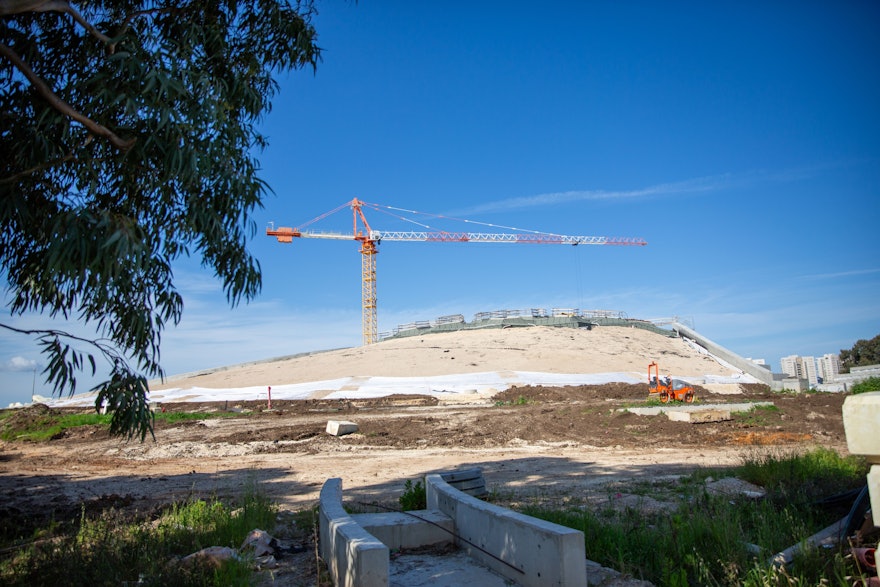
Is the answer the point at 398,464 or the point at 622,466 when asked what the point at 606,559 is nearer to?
the point at 622,466

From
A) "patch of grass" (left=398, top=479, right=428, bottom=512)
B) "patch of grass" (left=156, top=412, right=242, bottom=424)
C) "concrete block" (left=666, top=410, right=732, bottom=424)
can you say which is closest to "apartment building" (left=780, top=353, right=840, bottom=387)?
"concrete block" (left=666, top=410, right=732, bottom=424)

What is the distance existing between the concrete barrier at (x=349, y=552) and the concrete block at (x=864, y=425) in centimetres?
309

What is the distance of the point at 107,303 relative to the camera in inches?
243

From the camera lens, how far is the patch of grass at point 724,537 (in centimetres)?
447

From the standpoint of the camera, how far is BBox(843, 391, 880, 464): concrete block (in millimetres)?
3281

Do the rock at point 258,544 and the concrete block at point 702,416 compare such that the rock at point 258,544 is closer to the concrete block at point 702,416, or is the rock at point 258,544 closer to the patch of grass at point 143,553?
the patch of grass at point 143,553

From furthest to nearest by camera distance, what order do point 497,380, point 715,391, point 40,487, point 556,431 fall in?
1. point 497,380
2. point 715,391
3. point 556,431
4. point 40,487

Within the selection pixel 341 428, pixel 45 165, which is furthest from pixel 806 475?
pixel 341 428

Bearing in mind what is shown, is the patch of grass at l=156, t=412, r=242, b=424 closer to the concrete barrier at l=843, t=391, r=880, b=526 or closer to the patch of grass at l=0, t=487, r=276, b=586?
the patch of grass at l=0, t=487, r=276, b=586

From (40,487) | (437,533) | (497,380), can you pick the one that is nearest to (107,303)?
(437,533)

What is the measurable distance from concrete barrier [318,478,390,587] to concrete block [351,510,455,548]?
0.53 meters

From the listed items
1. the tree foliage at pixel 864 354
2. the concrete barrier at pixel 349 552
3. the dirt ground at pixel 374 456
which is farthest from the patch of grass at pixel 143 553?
the tree foliage at pixel 864 354

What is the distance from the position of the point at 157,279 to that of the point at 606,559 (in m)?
5.63

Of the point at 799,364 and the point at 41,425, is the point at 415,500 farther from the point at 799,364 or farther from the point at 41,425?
the point at 799,364
